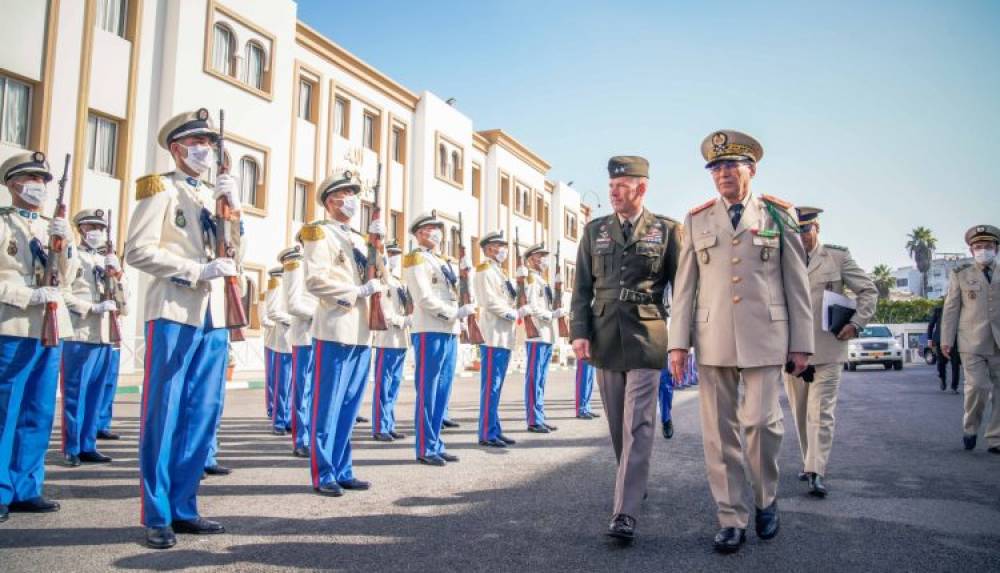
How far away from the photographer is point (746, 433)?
425 centimetres

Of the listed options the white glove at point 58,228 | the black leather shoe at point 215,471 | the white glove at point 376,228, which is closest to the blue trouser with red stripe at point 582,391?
the white glove at point 376,228

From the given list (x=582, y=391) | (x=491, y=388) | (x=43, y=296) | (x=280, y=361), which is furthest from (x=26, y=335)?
(x=582, y=391)

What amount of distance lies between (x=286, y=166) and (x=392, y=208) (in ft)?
19.9

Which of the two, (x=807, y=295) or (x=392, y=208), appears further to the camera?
(x=392, y=208)

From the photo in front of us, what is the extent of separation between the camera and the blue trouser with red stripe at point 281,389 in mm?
9055

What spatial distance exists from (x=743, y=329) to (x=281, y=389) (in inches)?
271

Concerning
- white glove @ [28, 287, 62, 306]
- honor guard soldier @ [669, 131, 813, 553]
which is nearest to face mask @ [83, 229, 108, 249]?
white glove @ [28, 287, 62, 306]

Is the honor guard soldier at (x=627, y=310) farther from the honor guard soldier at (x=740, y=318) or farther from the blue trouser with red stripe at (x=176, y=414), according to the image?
the blue trouser with red stripe at (x=176, y=414)

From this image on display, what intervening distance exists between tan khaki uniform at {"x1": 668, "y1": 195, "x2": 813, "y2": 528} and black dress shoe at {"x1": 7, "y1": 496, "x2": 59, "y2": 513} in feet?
14.4

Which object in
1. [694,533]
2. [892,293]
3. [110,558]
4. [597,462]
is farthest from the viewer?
[892,293]

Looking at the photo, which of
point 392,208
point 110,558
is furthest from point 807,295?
point 392,208

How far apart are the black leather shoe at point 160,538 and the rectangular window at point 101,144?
15862 mm

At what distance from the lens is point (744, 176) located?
14.5 ft

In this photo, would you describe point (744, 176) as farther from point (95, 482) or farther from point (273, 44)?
point (273, 44)
